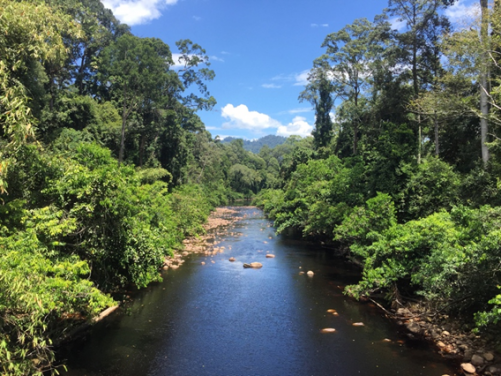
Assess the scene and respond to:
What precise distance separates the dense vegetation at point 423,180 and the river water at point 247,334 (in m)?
1.61

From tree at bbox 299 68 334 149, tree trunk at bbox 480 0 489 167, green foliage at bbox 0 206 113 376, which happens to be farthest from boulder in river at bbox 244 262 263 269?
tree at bbox 299 68 334 149

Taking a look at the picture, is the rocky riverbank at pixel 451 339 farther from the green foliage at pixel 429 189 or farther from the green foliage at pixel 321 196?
the green foliage at pixel 321 196

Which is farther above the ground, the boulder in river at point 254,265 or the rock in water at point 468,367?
the rock in water at point 468,367

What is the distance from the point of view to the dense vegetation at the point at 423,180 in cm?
920

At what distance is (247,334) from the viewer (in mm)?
10406

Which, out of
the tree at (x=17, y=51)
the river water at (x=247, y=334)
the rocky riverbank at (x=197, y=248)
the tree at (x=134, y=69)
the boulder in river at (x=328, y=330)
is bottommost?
the boulder in river at (x=328, y=330)

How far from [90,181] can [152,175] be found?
1848 centimetres

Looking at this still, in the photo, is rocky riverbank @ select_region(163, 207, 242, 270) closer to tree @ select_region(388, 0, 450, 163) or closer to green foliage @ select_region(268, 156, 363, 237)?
green foliage @ select_region(268, 156, 363, 237)

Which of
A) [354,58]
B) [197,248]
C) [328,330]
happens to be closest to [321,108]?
[354,58]

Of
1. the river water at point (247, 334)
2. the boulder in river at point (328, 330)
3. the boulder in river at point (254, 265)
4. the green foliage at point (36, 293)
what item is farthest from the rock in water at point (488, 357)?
the boulder in river at point (254, 265)

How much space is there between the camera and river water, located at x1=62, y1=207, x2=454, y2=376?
335 inches

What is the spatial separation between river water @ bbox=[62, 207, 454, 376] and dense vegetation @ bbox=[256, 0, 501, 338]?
5.28 ft

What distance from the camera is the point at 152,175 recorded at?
27.6 meters

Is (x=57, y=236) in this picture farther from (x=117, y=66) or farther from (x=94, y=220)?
(x=117, y=66)
